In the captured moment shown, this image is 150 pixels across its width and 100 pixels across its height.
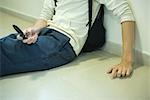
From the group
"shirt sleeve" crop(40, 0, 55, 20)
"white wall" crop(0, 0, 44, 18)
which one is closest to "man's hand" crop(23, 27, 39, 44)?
"shirt sleeve" crop(40, 0, 55, 20)

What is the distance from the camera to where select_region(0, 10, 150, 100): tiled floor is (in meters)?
1.11

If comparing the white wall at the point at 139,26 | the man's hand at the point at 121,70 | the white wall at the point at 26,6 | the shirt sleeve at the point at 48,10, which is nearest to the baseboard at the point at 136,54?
the white wall at the point at 139,26

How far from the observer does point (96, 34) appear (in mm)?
1464

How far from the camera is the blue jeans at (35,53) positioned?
1.23 m

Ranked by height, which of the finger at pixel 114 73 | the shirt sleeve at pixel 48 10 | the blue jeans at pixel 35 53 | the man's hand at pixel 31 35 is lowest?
the finger at pixel 114 73

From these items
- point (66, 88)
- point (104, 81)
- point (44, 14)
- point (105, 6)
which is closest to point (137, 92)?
point (104, 81)

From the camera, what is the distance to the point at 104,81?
121 centimetres

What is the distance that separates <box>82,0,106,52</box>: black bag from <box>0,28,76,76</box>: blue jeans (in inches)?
5.5

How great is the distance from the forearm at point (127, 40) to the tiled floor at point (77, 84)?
0.08 metres

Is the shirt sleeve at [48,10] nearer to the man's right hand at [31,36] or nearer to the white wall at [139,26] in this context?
the man's right hand at [31,36]

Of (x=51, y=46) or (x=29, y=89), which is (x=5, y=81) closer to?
(x=29, y=89)

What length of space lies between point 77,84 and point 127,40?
1.08 feet

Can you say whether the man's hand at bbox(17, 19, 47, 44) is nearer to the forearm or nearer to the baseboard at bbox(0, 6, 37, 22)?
the forearm

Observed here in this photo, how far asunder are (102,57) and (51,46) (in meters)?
0.33
